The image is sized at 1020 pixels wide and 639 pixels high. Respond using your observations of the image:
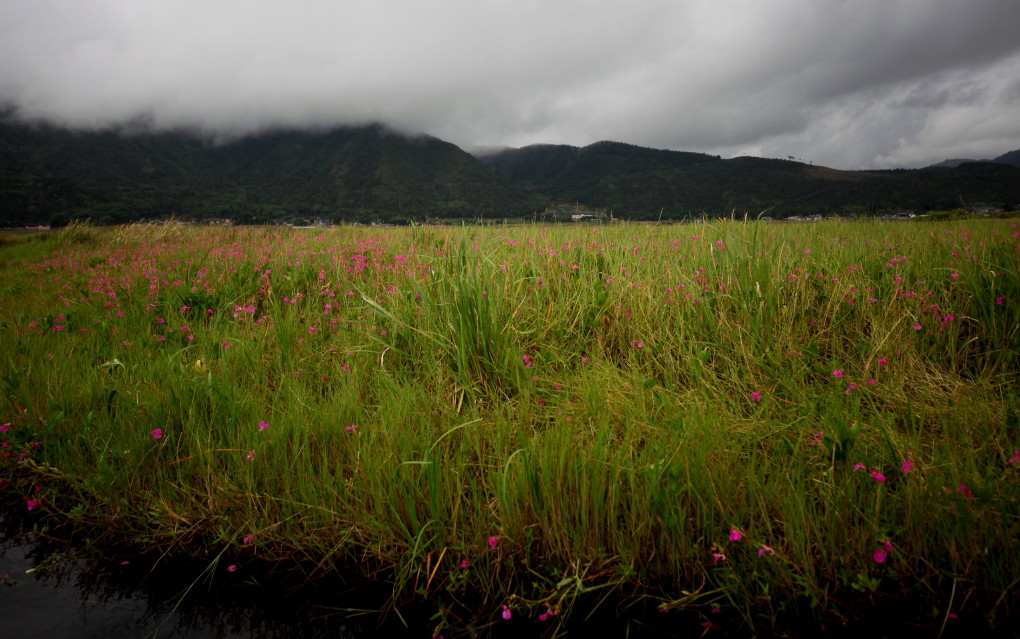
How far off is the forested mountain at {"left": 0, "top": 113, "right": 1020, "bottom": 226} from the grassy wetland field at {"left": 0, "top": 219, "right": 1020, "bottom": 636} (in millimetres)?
36939

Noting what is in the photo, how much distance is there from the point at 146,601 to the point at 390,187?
144m

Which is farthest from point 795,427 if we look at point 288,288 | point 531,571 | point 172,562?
point 288,288

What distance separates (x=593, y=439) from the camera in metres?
2.23

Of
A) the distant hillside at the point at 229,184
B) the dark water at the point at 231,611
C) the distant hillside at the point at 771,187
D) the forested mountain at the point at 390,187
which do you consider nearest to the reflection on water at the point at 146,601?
the dark water at the point at 231,611

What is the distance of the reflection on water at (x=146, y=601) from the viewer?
172 cm

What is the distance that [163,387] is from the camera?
2.94 meters

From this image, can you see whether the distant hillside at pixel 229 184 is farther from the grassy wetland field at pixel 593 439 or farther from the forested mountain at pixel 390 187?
the grassy wetland field at pixel 593 439

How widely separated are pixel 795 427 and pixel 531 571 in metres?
1.65

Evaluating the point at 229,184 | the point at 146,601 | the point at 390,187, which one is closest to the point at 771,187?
the point at 390,187

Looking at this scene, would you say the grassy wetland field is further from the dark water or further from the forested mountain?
the forested mountain

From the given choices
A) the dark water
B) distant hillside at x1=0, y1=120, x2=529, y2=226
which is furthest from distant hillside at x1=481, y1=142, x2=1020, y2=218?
distant hillside at x1=0, y1=120, x2=529, y2=226

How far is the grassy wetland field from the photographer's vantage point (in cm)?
168

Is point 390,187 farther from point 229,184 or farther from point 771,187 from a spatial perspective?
point 771,187

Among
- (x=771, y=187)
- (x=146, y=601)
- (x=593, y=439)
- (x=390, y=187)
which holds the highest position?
(x=390, y=187)
